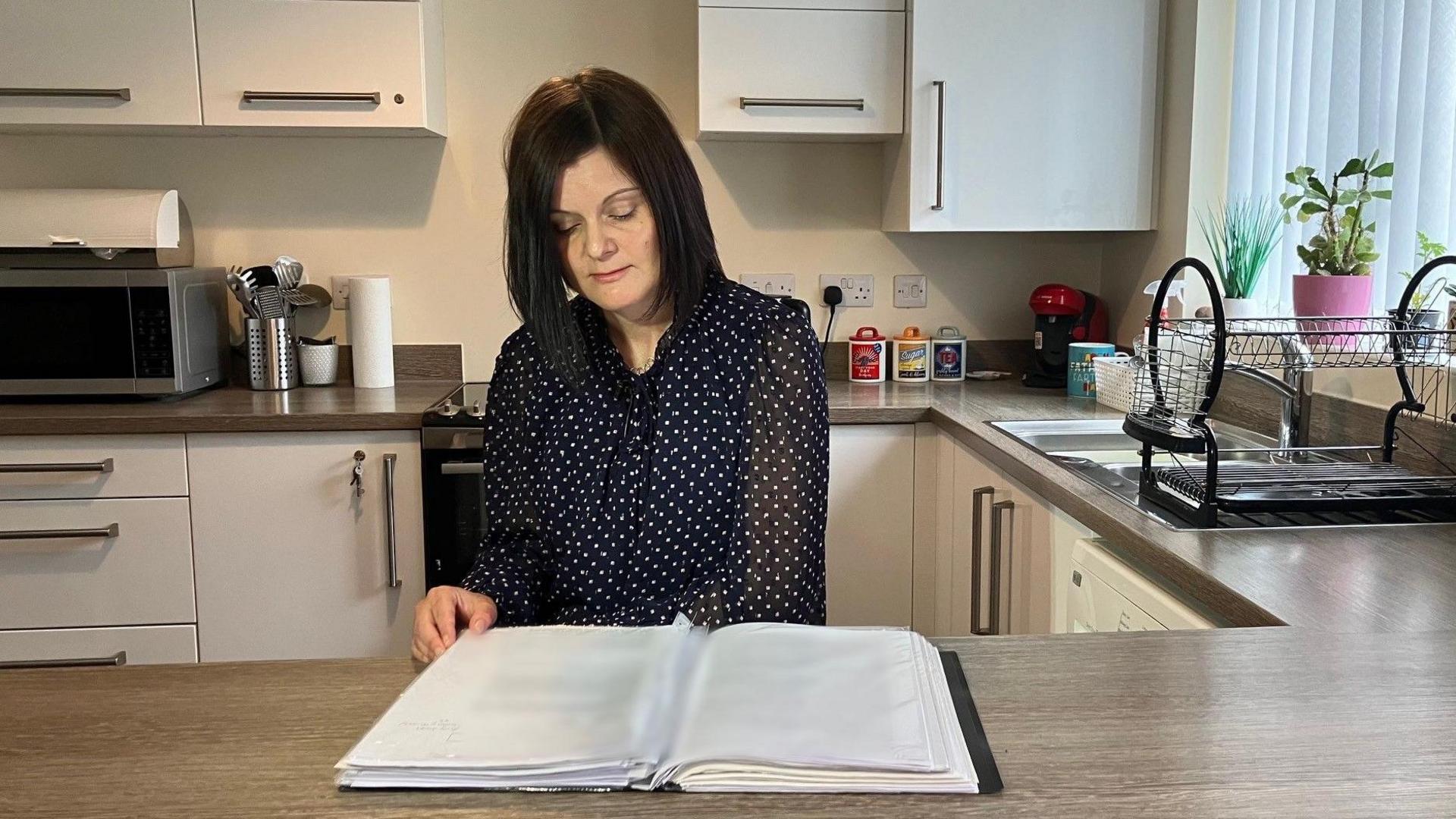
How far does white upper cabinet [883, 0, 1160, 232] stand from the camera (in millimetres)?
2637

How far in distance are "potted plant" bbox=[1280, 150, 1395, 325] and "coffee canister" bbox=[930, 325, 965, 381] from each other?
3.48 feet

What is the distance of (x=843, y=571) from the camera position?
2.64 metres

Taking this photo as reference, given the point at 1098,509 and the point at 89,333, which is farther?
the point at 89,333

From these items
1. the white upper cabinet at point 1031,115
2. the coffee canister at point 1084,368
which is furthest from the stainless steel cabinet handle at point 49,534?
the coffee canister at point 1084,368

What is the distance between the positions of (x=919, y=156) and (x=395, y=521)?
1391 millimetres

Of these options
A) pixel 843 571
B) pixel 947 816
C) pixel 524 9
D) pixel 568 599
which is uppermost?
pixel 524 9

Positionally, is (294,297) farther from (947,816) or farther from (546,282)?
Answer: (947,816)

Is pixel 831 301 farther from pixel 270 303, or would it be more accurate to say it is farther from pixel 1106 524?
pixel 1106 524

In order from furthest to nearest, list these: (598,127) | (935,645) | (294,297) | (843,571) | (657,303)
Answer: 1. (294,297)
2. (843,571)
3. (657,303)
4. (598,127)
5. (935,645)

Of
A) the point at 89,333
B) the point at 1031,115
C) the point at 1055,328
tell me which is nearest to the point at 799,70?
the point at 1031,115

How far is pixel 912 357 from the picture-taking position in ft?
9.78

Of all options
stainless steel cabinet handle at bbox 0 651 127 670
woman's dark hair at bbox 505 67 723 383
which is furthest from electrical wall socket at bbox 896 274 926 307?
stainless steel cabinet handle at bbox 0 651 127 670

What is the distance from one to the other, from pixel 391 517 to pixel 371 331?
56 centimetres

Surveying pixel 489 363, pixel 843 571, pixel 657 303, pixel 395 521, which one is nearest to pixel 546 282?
pixel 657 303
